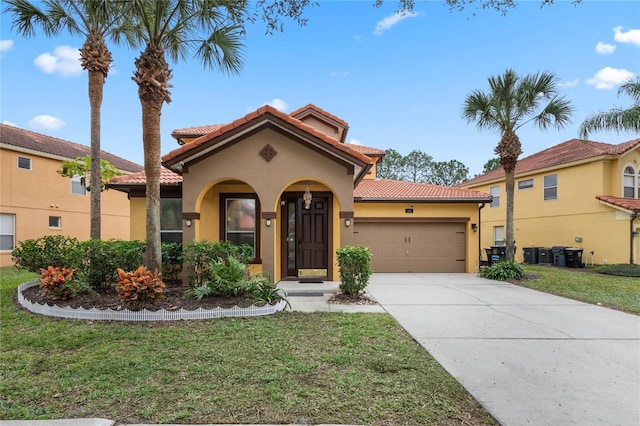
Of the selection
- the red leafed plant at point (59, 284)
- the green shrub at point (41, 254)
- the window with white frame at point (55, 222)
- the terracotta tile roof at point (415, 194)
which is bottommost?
the red leafed plant at point (59, 284)

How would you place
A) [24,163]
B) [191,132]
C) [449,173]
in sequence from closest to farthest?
1. [191,132]
2. [24,163]
3. [449,173]

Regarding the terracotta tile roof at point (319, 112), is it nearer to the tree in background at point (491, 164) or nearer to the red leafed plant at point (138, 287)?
the red leafed plant at point (138, 287)

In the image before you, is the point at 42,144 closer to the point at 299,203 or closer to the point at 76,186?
the point at 76,186

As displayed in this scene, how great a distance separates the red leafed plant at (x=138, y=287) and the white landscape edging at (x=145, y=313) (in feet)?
0.84

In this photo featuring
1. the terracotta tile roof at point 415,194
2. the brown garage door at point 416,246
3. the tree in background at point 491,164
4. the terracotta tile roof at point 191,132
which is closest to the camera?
the terracotta tile roof at point 415,194

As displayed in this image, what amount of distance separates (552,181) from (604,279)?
8.68 metres

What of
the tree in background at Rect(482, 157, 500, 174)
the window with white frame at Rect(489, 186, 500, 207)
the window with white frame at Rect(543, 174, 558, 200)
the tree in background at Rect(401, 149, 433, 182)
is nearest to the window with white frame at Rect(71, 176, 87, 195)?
the window with white frame at Rect(489, 186, 500, 207)

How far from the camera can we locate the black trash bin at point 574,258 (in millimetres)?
16656

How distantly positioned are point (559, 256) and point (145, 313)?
19.0 metres

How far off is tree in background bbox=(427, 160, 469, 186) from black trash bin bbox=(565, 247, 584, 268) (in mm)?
35926

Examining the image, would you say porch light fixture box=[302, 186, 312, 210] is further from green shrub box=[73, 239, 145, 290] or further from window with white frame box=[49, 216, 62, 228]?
window with white frame box=[49, 216, 62, 228]

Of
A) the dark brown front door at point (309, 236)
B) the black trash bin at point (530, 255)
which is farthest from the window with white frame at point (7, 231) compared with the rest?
the black trash bin at point (530, 255)

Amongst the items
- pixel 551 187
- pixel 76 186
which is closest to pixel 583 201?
pixel 551 187

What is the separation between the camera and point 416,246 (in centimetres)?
1392
